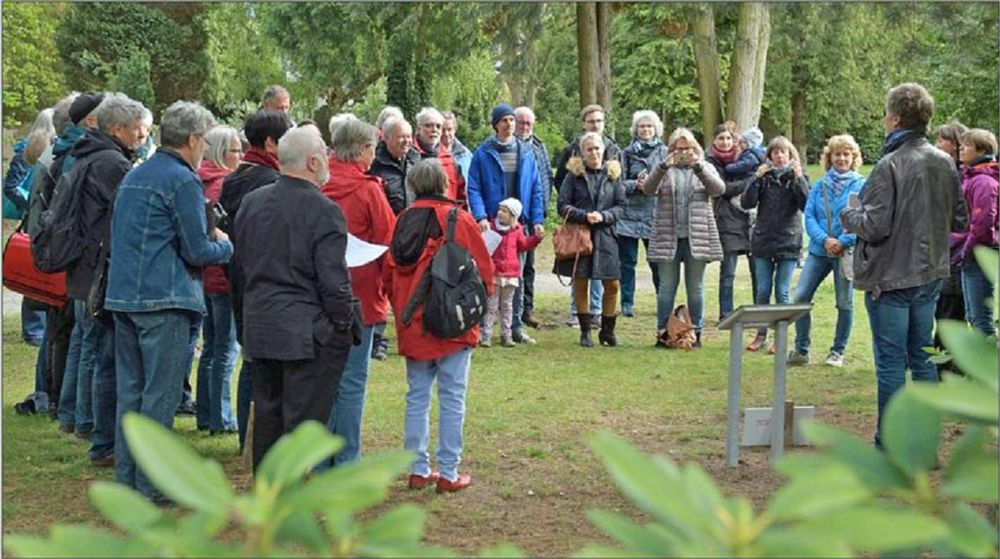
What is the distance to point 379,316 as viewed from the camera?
22.3 ft

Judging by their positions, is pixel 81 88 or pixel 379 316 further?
pixel 81 88

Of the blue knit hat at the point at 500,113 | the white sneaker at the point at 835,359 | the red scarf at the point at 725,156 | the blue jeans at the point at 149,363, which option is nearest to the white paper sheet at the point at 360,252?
the blue jeans at the point at 149,363

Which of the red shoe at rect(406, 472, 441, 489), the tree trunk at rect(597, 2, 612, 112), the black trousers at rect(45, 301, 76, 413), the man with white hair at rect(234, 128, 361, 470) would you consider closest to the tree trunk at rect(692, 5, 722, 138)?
the tree trunk at rect(597, 2, 612, 112)

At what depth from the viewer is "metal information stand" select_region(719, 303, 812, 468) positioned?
24.0 feet

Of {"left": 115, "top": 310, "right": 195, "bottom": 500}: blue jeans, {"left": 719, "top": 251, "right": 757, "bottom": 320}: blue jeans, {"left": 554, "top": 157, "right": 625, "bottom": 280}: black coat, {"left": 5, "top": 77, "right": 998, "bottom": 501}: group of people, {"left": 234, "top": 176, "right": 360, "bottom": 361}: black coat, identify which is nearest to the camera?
{"left": 234, "top": 176, "right": 360, "bottom": 361}: black coat

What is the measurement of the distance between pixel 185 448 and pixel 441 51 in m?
24.8

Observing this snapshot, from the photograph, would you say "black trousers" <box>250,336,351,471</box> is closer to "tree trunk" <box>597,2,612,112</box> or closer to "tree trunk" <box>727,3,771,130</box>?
"tree trunk" <box>597,2,612,112</box>

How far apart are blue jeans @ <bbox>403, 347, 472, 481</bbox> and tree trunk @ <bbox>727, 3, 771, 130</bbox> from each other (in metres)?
18.8

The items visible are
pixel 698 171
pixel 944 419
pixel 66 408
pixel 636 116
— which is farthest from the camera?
pixel 636 116

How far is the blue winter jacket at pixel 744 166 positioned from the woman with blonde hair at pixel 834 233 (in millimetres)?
1292

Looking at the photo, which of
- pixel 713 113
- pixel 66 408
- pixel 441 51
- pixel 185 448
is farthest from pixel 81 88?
pixel 185 448

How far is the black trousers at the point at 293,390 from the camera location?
19.3ft

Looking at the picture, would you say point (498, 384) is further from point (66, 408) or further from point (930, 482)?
point (930, 482)

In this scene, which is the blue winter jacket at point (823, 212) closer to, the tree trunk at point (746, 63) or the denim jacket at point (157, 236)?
the denim jacket at point (157, 236)
